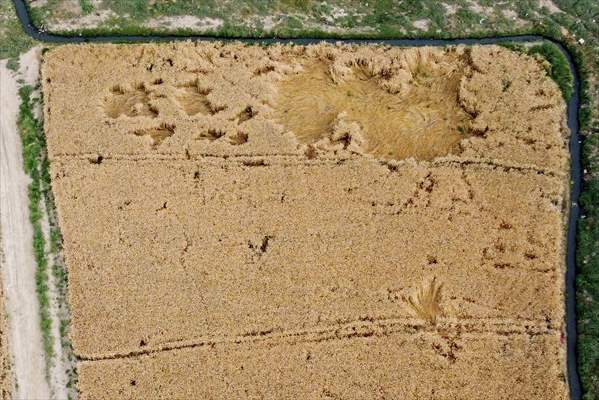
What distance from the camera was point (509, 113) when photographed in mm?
18594

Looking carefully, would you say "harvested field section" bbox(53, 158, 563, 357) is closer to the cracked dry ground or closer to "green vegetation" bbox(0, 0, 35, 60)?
the cracked dry ground

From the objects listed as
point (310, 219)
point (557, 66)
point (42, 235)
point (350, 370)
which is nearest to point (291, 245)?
point (310, 219)

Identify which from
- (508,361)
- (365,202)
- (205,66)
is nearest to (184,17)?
(205,66)

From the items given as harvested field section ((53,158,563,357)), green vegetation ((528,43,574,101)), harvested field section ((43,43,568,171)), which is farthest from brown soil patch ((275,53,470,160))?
green vegetation ((528,43,574,101))

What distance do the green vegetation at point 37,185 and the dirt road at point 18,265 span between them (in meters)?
0.14

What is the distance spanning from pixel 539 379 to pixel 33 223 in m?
12.8

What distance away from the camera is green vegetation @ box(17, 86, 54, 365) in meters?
15.7

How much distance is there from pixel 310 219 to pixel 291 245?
870 millimetres

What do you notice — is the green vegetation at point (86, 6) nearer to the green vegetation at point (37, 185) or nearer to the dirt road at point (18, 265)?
the green vegetation at point (37, 185)

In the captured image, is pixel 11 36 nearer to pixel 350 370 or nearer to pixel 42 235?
pixel 42 235

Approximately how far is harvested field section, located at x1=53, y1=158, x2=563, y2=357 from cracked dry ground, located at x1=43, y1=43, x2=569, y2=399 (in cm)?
5

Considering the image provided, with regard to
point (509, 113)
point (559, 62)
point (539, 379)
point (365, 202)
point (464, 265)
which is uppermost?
point (559, 62)

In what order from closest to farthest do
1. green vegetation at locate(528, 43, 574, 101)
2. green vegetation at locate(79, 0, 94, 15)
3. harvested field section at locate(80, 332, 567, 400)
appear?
harvested field section at locate(80, 332, 567, 400), green vegetation at locate(528, 43, 574, 101), green vegetation at locate(79, 0, 94, 15)

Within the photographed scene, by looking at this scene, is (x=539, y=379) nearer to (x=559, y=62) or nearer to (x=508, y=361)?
(x=508, y=361)
